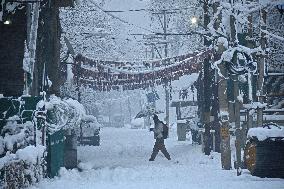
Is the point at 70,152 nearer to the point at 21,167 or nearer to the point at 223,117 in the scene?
the point at 21,167

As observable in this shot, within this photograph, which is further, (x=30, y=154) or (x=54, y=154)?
(x=54, y=154)

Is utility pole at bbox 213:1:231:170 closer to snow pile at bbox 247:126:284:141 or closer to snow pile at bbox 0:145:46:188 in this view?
snow pile at bbox 247:126:284:141

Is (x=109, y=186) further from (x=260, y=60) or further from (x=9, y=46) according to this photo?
(x=260, y=60)

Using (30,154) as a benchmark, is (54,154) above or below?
below

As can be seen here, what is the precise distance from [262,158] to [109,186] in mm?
4192

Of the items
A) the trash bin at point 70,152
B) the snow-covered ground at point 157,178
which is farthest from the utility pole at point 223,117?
the trash bin at point 70,152

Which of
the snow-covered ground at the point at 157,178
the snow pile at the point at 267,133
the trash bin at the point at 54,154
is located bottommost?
the snow-covered ground at the point at 157,178

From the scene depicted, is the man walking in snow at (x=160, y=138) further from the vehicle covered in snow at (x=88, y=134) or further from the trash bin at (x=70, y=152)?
the vehicle covered in snow at (x=88, y=134)

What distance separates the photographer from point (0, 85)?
1298 centimetres

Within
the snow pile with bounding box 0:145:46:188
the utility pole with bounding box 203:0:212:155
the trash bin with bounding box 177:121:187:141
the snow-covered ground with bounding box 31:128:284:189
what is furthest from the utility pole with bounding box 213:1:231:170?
the trash bin with bounding box 177:121:187:141

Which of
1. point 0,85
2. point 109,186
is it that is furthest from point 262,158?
point 0,85

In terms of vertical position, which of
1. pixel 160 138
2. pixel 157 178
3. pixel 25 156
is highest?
pixel 25 156

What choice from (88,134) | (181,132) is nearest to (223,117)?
(88,134)

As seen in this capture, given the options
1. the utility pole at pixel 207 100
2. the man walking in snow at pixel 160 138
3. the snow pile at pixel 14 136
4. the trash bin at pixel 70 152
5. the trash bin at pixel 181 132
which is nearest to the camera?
the snow pile at pixel 14 136
